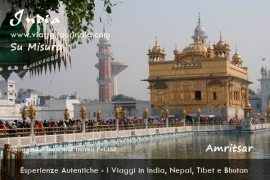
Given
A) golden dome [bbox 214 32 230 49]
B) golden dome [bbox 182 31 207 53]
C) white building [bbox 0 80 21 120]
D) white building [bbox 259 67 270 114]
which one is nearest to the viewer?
golden dome [bbox 214 32 230 49]

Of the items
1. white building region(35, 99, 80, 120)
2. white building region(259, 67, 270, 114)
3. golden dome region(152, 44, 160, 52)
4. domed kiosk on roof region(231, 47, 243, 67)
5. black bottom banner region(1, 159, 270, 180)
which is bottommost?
black bottom banner region(1, 159, 270, 180)

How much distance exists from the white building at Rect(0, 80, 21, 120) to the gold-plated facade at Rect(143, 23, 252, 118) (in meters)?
19.9

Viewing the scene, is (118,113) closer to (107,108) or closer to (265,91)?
(107,108)

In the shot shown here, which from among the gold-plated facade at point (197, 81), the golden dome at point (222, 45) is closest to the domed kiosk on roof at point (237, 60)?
the gold-plated facade at point (197, 81)

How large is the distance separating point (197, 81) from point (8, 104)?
100 feet

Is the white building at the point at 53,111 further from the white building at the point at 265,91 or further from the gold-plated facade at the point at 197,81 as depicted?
the white building at the point at 265,91

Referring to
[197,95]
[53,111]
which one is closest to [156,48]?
[197,95]

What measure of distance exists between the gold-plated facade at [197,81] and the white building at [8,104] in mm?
19870

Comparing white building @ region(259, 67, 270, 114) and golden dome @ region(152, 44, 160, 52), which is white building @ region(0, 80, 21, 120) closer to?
golden dome @ region(152, 44, 160, 52)

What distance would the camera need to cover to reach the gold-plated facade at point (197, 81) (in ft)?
153

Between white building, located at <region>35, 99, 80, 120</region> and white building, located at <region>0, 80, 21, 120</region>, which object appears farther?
white building, located at <region>35, 99, 80, 120</region>

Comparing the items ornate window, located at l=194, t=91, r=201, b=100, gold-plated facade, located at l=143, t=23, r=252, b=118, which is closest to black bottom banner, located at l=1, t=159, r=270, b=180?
A: gold-plated facade, located at l=143, t=23, r=252, b=118

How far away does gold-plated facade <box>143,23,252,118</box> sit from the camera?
46.6 meters

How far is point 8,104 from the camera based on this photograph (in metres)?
67.4
